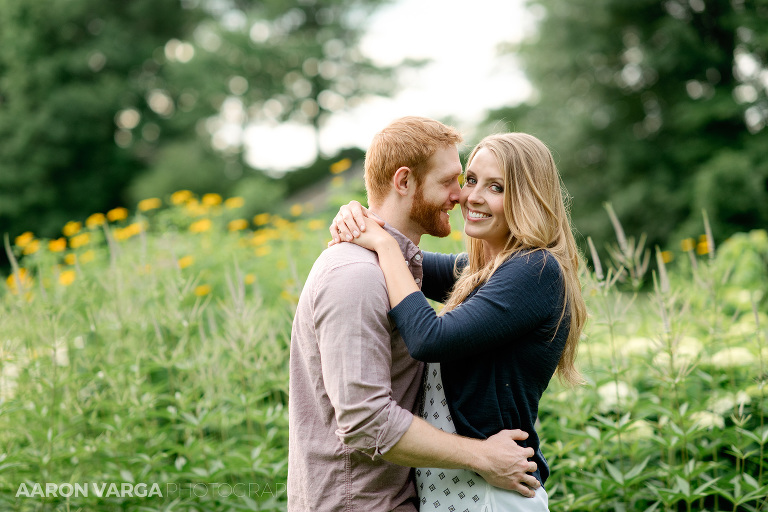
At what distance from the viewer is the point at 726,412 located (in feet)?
11.4

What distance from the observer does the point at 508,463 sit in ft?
6.91

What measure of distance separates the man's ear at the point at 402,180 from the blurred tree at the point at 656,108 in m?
13.0

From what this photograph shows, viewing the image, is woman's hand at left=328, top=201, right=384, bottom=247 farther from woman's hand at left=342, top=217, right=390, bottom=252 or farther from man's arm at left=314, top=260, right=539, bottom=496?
man's arm at left=314, top=260, right=539, bottom=496

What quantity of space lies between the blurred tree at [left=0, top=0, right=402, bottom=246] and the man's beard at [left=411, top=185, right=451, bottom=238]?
20.2m

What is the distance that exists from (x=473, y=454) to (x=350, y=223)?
2.91ft

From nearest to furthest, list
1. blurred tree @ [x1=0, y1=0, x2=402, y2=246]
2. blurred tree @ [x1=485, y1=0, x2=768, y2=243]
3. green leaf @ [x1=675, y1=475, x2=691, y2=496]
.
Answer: green leaf @ [x1=675, y1=475, x2=691, y2=496]
blurred tree @ [x1=485, y1=0, x2=768, y2=243]
blurred tree @ [x1=0, y1=0, x2=402, y2=246]

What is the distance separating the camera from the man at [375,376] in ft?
6.57

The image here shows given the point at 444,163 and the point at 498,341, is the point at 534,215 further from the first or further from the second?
the point at 498,341

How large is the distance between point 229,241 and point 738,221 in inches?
442

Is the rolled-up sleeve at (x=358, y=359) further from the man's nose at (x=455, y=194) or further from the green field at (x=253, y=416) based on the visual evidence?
the green field at (x=253, y=416)

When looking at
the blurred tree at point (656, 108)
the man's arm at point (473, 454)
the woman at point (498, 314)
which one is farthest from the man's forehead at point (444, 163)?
the blurred tree at point (656, 108)

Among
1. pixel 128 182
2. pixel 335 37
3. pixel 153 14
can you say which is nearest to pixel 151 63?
pixel 153 14

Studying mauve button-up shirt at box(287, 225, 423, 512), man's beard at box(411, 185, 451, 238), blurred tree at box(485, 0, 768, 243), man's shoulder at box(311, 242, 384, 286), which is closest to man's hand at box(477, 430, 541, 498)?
mauve button-up shirt at box(287, 225, 423, 512)

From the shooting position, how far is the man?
6.57 feet
